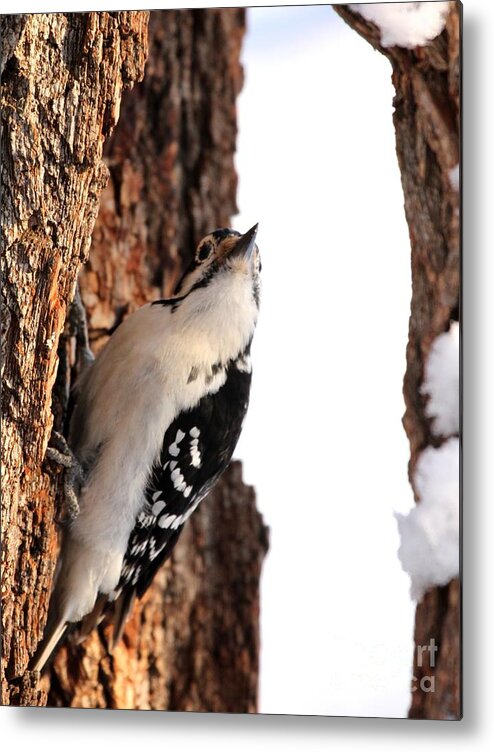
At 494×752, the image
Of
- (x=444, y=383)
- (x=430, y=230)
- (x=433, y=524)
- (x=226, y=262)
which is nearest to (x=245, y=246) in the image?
(x=226, y=262)

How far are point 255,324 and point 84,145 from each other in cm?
48

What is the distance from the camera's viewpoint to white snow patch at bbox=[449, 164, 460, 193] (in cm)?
168

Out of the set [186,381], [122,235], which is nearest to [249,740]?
[186,381]

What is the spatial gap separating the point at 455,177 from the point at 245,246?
411 millimetres

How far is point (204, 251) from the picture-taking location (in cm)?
180

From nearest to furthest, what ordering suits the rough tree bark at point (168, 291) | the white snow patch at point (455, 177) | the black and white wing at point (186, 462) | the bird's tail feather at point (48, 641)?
1. the white snow patch at point (455, 177)
2. the black and white wing at point (186, 462)
3. the bird's tail feather at point (48, 641)
4. the rough tree bark at point (168, 291)

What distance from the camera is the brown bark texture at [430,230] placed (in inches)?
66.4

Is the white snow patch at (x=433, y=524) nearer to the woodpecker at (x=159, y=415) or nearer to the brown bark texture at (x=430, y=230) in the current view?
the brown bark texture at (x=430, y=230)

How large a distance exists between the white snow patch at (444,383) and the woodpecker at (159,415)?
36 centimetres

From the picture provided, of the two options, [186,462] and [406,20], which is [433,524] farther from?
[406,20]

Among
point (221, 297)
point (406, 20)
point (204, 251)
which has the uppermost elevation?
point (406, 20)

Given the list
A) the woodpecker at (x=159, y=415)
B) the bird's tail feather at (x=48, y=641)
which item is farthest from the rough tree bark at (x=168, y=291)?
the woodpecker at (x=159, y=415)

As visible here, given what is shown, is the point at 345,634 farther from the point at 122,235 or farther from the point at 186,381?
the point at 122,235

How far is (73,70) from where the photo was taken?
169 centimetres
